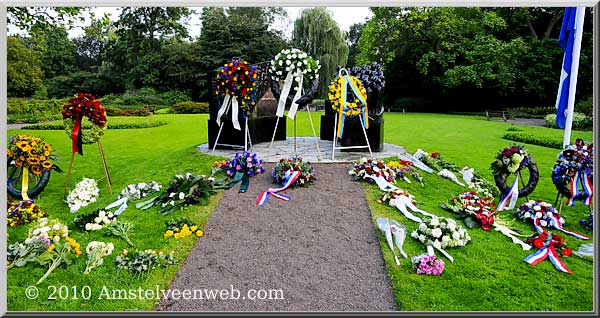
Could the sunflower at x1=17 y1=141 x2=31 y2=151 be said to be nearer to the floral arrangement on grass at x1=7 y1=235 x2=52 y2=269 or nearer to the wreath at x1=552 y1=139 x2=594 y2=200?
the floral arrangement on grass at x1=7 y1=235 x2=52 y2=269

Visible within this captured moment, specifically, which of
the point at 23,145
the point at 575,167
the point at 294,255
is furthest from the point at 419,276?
the point at 23,145

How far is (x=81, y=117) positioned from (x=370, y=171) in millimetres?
4126

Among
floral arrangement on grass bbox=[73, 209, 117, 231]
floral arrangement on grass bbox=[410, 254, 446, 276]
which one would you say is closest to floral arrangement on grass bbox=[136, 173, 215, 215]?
floral arrangement on grass bbox=[73, 209, 117, 231]

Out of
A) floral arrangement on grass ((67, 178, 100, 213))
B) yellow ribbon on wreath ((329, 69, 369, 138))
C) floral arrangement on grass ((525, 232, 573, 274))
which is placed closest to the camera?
floral arrangement on grass ((525, 232, 573, 274))

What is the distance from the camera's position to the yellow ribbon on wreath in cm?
732

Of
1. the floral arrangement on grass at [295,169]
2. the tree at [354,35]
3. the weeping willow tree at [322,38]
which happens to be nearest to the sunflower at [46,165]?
the floral arrangement on grass at [295,169]

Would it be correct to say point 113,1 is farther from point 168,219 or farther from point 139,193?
point 139,193

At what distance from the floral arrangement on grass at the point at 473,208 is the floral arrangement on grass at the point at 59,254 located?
14.5 feet

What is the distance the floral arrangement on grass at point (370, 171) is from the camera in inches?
248

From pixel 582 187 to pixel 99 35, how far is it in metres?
8.08

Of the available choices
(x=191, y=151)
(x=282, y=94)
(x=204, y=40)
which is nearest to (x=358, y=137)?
(x=282, y=94)

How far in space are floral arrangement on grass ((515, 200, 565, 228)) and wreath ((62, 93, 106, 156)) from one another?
590cm

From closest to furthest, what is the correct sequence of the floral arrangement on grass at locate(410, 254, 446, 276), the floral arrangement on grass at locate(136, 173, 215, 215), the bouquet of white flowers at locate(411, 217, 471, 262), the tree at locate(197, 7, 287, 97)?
the floral arrangement on grass at locate(410, 254, 446, 276) → the bouquet of white flowers at locate(411, 217, 471, 262) → the floral arrangement on grass at locate(136, 173, 215, 215) → the tree at locate(197, 7, 287, 97)

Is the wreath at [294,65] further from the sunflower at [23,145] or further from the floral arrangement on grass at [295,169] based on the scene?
the sunflower at [23,145]
